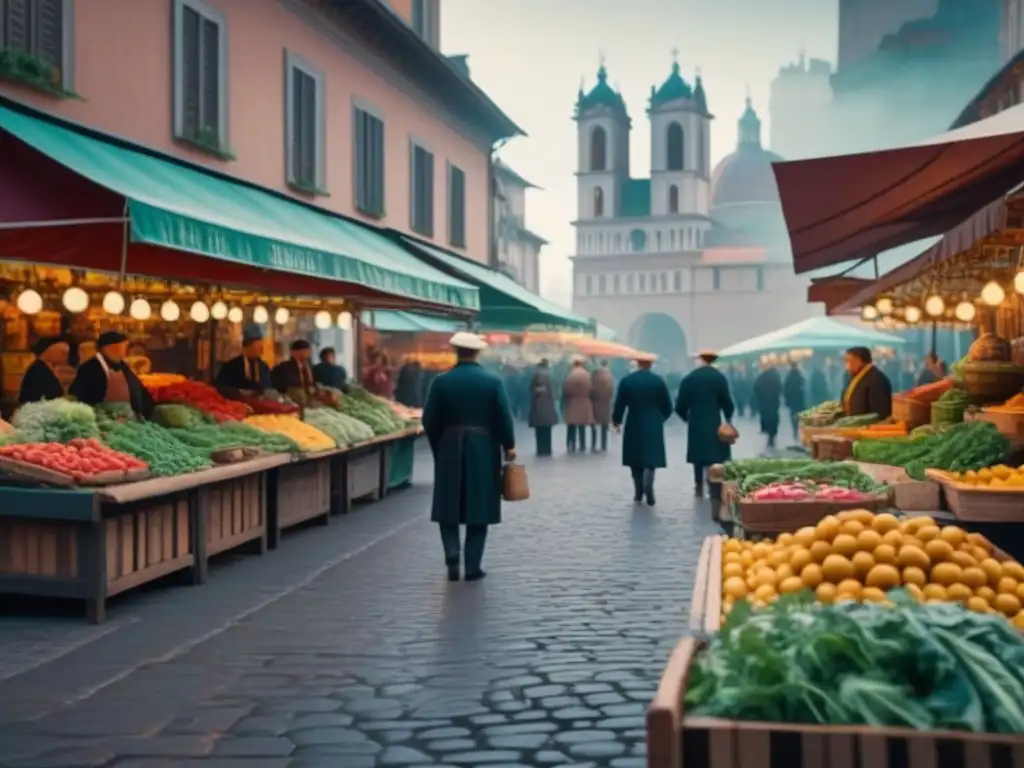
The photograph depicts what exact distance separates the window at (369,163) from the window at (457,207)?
4571 millimetres

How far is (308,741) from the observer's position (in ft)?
18.4

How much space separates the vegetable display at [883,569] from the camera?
482 centimetres

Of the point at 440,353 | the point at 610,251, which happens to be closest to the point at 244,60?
the point at 440,353

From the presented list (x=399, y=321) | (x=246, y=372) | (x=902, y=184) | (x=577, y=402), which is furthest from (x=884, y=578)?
(x=399, y=321)

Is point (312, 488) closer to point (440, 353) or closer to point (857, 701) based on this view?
point (857, 701)

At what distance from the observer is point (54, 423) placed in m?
9.15

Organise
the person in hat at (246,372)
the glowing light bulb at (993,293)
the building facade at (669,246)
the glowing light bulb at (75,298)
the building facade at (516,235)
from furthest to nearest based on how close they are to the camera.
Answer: the building facade at (669,246), the building facade at (516,235), the person in hat at (246,372), the glowing light bulb at (75,298), the glowing light bulb at (993,293)

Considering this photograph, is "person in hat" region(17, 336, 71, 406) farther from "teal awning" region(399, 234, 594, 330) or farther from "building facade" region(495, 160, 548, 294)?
"building facade" region(495, 160, 548, 294)

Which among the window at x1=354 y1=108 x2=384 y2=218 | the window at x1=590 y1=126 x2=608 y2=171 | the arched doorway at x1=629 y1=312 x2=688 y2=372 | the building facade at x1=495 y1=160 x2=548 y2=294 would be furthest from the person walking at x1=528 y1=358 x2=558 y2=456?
the window at x1=590 y1=126 x2=608 y2=171

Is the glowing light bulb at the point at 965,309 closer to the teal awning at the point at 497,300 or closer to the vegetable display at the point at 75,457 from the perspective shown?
the teal awning at the point at 497,300

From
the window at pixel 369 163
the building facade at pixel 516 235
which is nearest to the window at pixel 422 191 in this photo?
the window at pixel 369 163

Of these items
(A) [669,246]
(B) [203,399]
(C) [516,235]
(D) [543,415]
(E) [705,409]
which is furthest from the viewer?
(A) [669,246]

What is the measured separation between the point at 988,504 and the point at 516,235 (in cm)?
5849

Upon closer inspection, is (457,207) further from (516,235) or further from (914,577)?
(516,235)
